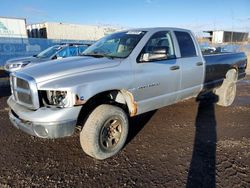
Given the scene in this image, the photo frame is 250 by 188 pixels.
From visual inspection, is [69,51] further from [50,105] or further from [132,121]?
[50,105]

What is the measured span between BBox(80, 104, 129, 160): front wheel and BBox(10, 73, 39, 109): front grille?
791 millimetres

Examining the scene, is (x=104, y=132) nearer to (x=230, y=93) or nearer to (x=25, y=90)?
(x=25, y=90)

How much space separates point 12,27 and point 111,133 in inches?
1166

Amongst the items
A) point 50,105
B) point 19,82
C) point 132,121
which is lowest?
point 132,121

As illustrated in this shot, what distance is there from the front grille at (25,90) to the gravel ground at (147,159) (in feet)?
3.08

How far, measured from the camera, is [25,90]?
3.22 m

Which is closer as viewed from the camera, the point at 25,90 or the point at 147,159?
the point at 25,90

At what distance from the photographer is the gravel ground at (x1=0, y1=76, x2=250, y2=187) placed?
3029 mm

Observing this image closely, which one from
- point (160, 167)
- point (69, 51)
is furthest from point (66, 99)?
point (69, 51)

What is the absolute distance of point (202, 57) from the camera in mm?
5117

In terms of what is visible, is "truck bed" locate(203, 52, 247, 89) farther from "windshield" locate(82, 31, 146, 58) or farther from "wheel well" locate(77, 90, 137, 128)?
"wheel well" locate(77, 90, 137, 128)

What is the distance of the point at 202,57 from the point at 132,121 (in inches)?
83.1

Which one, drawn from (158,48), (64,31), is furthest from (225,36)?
(158,48)

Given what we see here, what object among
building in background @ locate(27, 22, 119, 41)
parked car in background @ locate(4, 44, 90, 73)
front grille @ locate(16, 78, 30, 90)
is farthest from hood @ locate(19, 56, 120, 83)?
building in background @ locate(27, 22, 119, 41)
